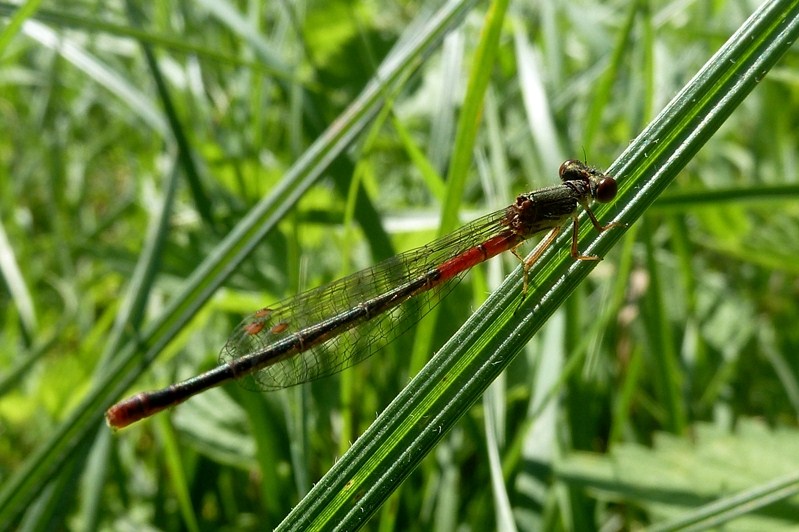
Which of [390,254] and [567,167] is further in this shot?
[390,254]

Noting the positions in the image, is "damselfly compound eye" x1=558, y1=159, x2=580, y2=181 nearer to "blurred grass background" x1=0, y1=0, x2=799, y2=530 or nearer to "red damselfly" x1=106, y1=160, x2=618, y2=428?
"red damselfly" x1=106, y1=160, x2=618, y2=428

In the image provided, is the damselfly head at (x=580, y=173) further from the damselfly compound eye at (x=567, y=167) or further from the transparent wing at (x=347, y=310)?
the transparent wing at (x=347, y=310)

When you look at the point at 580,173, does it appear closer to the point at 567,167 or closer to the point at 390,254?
the point at 567,167

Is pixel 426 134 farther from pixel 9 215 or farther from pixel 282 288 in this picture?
pixel 9 215

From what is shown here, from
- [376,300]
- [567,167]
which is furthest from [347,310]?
[567,167]

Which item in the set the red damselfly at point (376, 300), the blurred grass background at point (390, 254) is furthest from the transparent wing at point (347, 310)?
the blurred grass background at point (390, 254)

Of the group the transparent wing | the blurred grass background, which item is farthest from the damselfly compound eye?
the transparent wing

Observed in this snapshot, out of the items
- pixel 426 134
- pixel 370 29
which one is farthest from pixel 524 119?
pixel 370 29

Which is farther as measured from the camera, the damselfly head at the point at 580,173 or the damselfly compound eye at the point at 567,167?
the damselfly compound eye at the point at 567,167

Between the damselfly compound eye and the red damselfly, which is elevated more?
the damselfly compound eye
